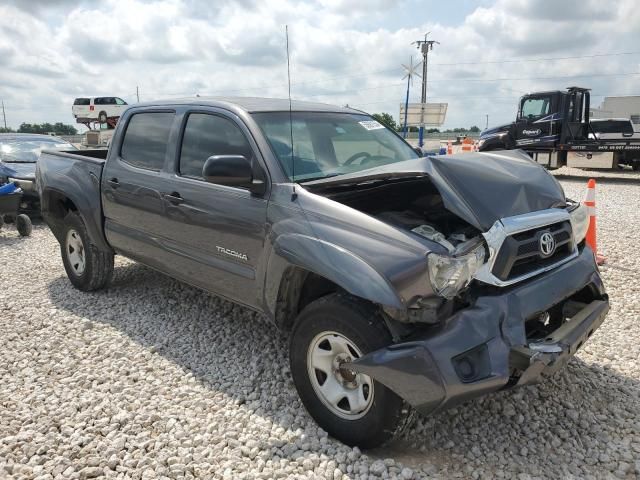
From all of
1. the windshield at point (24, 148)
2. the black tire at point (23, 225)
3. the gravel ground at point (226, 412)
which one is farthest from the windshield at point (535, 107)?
the black tire at point (23, 225)

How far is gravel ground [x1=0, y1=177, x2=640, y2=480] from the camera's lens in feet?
9.15

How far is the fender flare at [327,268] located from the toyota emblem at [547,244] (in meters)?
0.97

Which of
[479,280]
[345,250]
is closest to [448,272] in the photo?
[479,280]

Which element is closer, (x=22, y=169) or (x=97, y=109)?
(x=22, y=169)

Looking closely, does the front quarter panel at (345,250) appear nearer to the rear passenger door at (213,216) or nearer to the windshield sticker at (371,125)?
the rear passenger door at (213,216)

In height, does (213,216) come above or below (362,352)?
above

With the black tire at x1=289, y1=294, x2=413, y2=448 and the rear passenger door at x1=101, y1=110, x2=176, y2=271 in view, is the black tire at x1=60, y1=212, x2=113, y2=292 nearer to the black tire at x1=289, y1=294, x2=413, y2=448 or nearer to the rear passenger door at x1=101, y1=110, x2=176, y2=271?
the rear passenger door at x1=101, y1=110, x2=176, y2=271

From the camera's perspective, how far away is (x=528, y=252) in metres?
2.84

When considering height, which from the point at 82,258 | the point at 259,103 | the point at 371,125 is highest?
the point at 259,103

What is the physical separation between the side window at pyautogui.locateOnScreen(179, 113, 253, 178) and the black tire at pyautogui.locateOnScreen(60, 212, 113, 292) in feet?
5.61

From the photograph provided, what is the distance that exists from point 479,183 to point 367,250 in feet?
2.59

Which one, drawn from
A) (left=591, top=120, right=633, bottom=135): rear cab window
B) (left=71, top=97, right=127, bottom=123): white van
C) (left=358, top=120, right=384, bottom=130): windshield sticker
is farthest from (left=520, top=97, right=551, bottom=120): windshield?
(left=71, top=97, right=127, bottom=123): white van

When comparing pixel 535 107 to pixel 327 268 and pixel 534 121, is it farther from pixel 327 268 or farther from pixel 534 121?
pixel 327 268

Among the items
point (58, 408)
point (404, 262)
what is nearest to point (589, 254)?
point (404, 262)
